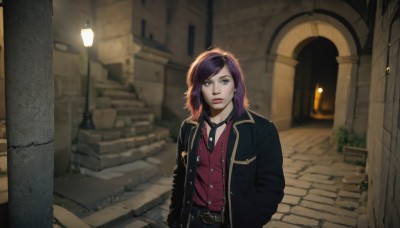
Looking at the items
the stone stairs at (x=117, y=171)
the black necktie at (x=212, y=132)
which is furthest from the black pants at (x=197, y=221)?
the stone stairs at (x=117, y=171)

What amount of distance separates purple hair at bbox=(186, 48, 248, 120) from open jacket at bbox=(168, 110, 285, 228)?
0.14 meters

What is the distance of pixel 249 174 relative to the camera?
1.96 meters

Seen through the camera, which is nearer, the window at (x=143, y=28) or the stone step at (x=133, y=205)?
the stone step at (x=133, y=205)

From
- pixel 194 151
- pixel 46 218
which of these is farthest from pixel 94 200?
pixel 194 151

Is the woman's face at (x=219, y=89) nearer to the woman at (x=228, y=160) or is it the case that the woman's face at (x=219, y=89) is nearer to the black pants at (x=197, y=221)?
the woman at (x=228, y=160)

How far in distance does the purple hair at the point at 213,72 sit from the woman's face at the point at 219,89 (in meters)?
0.04

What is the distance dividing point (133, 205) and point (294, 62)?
31.5 feet

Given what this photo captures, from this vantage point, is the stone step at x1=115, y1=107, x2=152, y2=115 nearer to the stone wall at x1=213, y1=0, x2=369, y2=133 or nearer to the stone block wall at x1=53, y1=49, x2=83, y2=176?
the stone block wall at x1=53, y1=49, x2=83, y2=176

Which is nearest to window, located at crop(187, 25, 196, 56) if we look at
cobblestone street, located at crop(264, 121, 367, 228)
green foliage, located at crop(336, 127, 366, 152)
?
cobblestone street, located at crop(264, 121, 367, 228)

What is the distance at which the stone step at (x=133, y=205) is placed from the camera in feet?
13.5

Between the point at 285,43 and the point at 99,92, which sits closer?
the point at 99,92

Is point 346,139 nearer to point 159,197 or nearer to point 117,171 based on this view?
point 159,197

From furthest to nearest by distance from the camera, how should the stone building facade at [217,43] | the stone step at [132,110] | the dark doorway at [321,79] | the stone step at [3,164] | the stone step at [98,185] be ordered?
1. the dark doorway at [321,79]
2. the stone step at [132,110]
3. the stone building facade at [217,43]
4. the stone step at [98,185]
5. the stone step at [3,164]

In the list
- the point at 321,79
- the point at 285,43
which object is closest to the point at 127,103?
the point at 285,43
